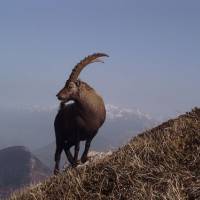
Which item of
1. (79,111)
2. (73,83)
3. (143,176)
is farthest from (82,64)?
(143,176)

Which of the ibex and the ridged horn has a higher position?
the ridged horn

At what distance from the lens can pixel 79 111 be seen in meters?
17.7

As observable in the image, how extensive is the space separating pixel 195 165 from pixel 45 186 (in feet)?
8.55

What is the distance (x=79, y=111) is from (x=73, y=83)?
850mm

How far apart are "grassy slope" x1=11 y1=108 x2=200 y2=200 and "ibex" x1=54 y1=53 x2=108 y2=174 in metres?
8.28

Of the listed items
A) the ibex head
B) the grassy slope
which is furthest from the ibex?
the grassy slope

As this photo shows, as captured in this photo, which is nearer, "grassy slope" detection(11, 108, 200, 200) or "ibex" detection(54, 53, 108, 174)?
"grassy slope" detection(11, 108, 200, 200)

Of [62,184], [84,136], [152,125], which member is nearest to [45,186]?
[62,184]

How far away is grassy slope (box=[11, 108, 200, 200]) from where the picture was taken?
21.6 ft

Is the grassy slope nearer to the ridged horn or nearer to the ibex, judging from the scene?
the ibex

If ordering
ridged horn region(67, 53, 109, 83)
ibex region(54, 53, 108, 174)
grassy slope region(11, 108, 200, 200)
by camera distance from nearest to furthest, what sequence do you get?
grassy slope region(11, 108, 200, 200) → ibex region(54, 53, 108, 174) → ridged horn region(67, 53, 109, 83)

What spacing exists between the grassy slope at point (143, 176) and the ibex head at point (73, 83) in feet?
28.0

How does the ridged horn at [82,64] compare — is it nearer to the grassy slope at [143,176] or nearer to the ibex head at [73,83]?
the ibex head at [73,83]

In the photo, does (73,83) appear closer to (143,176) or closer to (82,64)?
(82,64)
